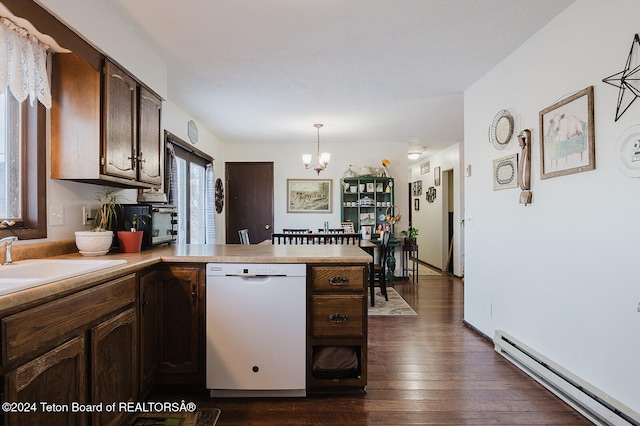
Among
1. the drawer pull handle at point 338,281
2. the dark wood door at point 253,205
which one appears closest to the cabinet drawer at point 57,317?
the drawer pull handle at point 338,281

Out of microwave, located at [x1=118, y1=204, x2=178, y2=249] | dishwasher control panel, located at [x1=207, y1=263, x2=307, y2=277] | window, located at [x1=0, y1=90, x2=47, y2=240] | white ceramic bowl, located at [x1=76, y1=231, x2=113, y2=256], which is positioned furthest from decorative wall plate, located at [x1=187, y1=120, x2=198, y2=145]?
dishwasher control panel, located at [x1=207, y1=263, x2=307, y2=277]

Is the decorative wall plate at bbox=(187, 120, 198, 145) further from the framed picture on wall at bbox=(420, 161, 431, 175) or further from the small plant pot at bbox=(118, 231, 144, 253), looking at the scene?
the framed picture on wall at bbox=(420, 161, 431, 175)

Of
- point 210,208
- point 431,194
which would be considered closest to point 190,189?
point 210,208

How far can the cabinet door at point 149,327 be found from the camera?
1.93 meters

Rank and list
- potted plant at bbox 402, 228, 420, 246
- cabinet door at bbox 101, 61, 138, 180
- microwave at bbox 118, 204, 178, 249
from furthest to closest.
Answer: potted plant at bbox 402, 228, 420, 246
microwave at bbox 118, 204, 178, 249
cabinet door at bbox 101, 61, 138, 180

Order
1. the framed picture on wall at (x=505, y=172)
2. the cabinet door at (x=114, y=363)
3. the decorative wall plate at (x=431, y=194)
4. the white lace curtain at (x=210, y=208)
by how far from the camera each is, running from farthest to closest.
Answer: the decorative wall plate at (x=431, y=194) → the white lace curtain at (x=210, y=208) → the framed picture on wall at (x=505, y=172) → the cabinet door at (x=114, y=363)

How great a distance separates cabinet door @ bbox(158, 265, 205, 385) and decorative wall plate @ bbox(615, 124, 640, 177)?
8.02 ft

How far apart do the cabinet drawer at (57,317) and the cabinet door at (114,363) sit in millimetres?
88

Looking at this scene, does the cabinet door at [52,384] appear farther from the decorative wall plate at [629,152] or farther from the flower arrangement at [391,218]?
the flower arrangement at [391,218]

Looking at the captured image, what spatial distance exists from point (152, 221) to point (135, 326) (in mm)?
927

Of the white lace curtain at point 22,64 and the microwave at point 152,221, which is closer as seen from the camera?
A: the white lace curtain at point 22,64

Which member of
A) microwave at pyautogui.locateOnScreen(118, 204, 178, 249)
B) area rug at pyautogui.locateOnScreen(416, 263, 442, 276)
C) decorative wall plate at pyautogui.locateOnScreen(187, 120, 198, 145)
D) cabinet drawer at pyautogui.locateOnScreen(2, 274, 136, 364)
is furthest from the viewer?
area rug at pyautogui.locateOnScreen(416, 263, 442, 276)

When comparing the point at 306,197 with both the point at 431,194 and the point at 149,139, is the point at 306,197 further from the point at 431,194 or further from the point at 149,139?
the point at 149,139

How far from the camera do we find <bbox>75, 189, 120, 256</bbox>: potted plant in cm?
206
